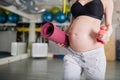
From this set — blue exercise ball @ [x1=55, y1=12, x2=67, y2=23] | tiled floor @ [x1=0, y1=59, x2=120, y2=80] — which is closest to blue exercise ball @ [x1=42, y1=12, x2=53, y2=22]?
blue exercise ball @ [x1=55, y1=12, x2=67, y2=23]

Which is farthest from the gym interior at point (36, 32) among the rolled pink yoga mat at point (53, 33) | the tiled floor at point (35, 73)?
the rolled pink yoga mat at point (53, 33)

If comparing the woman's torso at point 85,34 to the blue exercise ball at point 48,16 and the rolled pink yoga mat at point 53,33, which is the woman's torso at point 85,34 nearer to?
the rolled pink yoga mat at point 53,33

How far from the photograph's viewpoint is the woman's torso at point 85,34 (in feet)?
6.10

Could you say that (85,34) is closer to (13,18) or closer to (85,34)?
(85,34)

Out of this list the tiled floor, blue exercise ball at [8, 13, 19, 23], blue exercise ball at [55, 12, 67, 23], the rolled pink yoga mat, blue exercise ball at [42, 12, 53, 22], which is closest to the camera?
the rolled pink yoga mat

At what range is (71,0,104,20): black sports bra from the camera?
185 cm

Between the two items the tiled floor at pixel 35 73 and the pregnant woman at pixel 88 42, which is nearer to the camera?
the pregnant woman at pixel 88 42

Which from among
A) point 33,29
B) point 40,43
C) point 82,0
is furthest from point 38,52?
point 82,0

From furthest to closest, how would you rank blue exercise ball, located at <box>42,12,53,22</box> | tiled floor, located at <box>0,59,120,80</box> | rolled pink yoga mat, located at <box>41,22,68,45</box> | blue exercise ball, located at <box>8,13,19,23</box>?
blue exercise ball, located at <box>8,13,19,23</box> → blue exercise ball, located at <box>42,12,53,22</box> → tiled floor, located at <box>0,59,120,80</box> → rolled pink yoga mat, located at <box>41,22,68,45</box>

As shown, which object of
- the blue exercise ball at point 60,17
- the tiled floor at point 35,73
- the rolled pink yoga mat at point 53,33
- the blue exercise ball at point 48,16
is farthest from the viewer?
the blue exercise ball at point 48,16

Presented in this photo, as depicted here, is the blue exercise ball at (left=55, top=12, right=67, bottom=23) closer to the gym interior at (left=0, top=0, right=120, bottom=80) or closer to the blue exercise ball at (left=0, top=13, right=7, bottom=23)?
the gym interior at (left=0, top=0, right=120, bottom=80)

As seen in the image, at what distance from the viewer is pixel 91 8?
186 centimetres

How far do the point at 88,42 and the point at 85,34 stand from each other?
73 mm

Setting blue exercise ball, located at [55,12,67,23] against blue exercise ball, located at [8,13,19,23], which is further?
blue exercise ball, located at [8,13,19,23]
